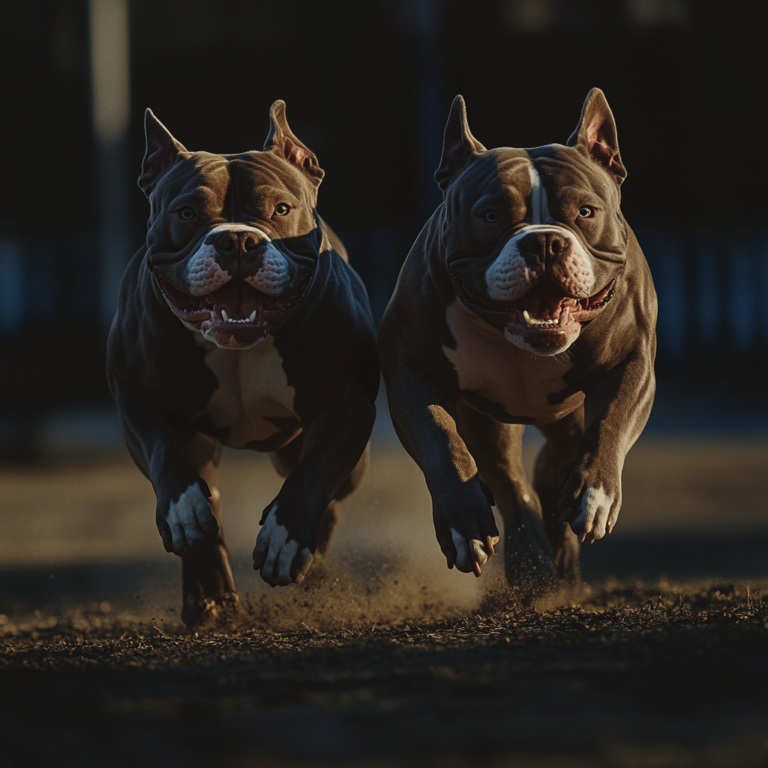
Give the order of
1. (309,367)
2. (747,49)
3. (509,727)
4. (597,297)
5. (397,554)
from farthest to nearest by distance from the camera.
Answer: (747,49)
(397,554)
(309,367)
(597,297)
(509,727)

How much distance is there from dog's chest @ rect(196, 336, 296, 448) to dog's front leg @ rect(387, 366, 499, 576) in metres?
0.41

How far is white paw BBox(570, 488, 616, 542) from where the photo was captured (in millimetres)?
3854

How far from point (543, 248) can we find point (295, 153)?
4.36 feet

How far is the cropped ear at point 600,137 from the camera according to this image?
449 cm

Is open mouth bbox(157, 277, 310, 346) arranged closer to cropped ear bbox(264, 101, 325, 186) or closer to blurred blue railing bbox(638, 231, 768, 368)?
cropped ear bbox(264, 101, 325, 186)

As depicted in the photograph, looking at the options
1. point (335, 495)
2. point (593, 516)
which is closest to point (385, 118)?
point (335, 495)

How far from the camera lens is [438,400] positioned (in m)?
4.34

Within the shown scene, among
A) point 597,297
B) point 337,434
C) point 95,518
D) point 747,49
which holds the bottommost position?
point 95,518

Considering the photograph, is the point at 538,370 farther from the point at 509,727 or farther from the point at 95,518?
the point at 95,518

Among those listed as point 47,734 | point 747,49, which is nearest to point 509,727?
point 47,734

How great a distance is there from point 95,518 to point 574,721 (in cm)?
713

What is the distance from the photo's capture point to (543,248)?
3.95 meters

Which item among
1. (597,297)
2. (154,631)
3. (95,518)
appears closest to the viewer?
(597,297)

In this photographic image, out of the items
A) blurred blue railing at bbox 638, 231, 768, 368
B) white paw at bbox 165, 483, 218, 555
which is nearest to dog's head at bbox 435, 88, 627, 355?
white paw at bbox 165, 483, 218, 555
